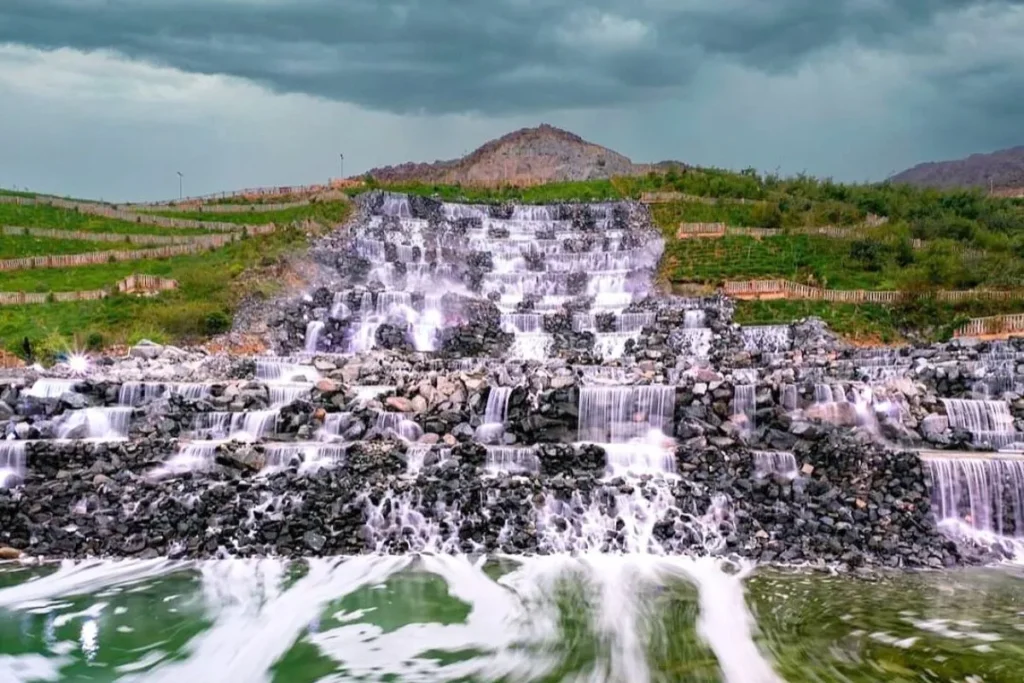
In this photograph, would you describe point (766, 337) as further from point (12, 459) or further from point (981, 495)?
point (12, 459)

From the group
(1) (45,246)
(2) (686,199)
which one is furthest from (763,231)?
(1) (45,246)

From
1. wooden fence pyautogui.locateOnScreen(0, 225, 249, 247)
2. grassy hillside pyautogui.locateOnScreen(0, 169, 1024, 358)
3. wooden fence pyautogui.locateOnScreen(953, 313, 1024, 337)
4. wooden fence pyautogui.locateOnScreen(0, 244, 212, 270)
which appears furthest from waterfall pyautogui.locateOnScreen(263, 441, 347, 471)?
wooden fence pyautogui.locateOnScreen(0, 225, 249, 247)

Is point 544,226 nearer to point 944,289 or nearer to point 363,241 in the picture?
point 363,241

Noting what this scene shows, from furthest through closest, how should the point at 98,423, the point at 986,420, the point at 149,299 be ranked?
the point at 149,299 < the point at 98,423 < the point at 986,420

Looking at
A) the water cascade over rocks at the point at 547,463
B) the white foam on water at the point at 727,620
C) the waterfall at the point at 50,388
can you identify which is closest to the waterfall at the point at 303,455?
the water cascade over rocks at the point at 547,463

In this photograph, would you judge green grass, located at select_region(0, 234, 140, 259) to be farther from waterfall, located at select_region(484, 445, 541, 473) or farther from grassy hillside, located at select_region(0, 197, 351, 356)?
waterfall, located at select_region(484, 445, 541, 473)

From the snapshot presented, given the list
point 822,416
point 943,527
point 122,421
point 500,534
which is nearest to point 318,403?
point 122,421

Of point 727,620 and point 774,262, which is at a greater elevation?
point 774,262
